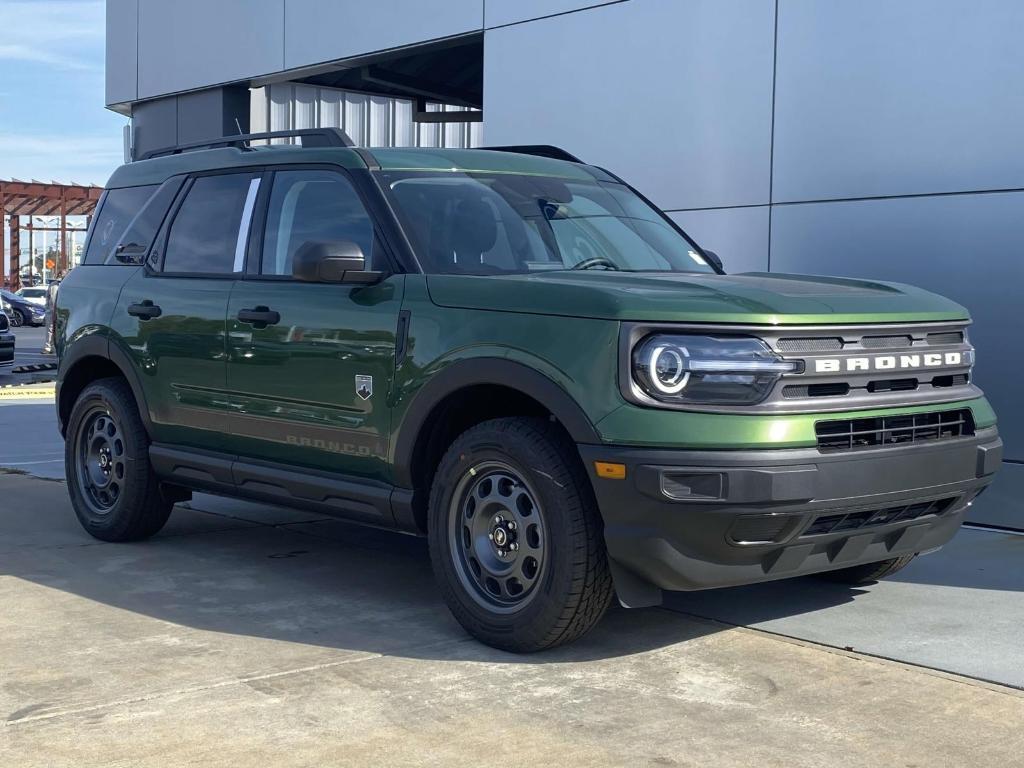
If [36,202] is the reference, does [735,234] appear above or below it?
below

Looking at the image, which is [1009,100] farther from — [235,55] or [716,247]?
[235,55]

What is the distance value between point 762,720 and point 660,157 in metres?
6.31

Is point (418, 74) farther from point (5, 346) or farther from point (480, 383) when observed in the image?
point (480, 383)

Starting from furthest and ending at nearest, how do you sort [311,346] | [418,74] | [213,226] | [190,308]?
[418,74] → [213,226] → [190,308] → [311,346]

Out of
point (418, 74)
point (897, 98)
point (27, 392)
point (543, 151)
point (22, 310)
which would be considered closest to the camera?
point (543, 151)

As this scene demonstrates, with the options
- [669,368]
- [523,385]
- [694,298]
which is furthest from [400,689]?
[694,298]

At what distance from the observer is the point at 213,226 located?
6484 mm

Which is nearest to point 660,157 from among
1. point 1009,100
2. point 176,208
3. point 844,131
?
point 844,131

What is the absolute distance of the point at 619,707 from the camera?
4270 millimetres

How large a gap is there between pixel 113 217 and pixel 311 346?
2.34m

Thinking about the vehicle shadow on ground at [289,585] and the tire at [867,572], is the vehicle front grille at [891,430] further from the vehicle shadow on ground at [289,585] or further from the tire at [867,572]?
the vehicle shadow on ground at [289,585]

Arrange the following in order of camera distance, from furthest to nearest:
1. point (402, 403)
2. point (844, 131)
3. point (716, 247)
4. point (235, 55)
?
point (235, 55) < point (716, 247) < point (844, 131) < point (402, 403)

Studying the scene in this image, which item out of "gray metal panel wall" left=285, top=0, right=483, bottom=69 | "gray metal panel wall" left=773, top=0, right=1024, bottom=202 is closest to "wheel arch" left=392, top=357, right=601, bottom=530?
"gray metal panel wall" left=773, top=0, right=1024, bottom=202

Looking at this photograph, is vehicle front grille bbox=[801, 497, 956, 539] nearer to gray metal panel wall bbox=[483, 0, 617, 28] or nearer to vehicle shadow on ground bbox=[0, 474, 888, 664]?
vehicle shadow on ground bbox=[0, 474, 888, 664]
